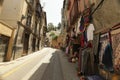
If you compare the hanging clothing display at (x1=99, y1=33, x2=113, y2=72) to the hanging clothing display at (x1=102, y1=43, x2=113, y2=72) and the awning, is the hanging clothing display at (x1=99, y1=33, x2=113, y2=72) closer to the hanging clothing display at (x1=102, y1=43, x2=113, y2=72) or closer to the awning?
the hanging clothing display at (x1=102, y1=43, x2=113, y2=72)

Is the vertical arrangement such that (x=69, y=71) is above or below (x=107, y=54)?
below

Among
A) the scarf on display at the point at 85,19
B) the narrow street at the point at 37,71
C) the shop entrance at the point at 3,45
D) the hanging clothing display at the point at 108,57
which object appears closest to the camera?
the hanging clothing display at the point at 108,57

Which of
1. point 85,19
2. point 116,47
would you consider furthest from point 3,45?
point 116,47

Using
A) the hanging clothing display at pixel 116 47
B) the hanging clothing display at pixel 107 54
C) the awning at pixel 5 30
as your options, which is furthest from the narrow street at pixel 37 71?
the hanging clothing display at pixel 116 47

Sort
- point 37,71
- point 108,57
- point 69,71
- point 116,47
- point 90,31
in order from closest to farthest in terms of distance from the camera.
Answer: point 116,47, point 108,57, point 90,31, point 37,71, point 69,71

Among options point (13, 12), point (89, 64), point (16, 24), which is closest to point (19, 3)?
point (13, 12)

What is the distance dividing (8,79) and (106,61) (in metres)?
3.91

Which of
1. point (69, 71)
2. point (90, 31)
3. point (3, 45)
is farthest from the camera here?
point (3, 45)

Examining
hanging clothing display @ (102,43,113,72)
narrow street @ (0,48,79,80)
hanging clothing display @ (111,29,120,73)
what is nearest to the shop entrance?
narrow street @ (0,48,79,80)

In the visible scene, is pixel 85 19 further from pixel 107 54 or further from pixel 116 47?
pixel 116 47

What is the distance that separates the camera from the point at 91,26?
258 inches

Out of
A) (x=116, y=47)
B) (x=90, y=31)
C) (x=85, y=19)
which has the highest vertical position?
(x=85, y=19)

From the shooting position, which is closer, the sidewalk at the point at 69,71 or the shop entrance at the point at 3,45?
the sidewalk at the point at 69,71

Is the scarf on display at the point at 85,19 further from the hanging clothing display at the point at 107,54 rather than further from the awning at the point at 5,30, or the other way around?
the awning at the point at 5,30
